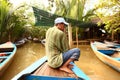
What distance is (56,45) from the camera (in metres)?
4.61

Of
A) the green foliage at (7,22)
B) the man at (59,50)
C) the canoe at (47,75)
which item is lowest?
the canoe at (47,75)

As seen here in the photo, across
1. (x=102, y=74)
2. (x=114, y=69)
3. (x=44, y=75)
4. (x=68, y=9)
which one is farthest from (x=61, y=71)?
(x=68, y=9)

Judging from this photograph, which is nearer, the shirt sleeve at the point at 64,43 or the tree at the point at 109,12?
the shirt sleeve at the point at 64,43

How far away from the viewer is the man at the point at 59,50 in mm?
4531

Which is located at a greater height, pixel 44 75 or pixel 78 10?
pixel 78 10

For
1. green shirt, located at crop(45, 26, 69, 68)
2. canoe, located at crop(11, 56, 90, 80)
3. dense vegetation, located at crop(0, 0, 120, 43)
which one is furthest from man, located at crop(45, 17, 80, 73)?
dense vegetation, located at crop(0, 0, 120, 43)

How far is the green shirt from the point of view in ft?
14.9

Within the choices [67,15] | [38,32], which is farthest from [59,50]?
[38,32]

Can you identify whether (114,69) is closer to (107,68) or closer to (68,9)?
(107,68)

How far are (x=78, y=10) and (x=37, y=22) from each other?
4.98 metres

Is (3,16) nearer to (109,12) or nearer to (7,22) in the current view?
(7,22)

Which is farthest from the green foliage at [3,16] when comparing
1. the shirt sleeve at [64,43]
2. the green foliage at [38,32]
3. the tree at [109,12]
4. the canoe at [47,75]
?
the shirt sleeve at [64,43]

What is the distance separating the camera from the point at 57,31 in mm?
4547

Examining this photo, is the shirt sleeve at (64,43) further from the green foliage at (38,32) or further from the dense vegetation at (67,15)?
the green foliage at (38,32)
